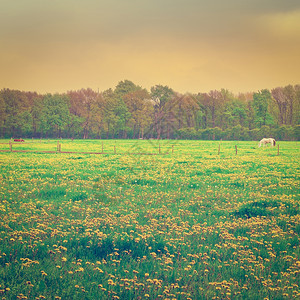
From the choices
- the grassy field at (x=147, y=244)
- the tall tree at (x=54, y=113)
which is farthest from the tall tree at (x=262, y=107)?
the grassy field at (x=147, y=244)

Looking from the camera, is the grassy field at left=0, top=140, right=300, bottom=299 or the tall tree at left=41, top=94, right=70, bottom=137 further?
the tall tree at left=41, top=94, right=70, bottom=137

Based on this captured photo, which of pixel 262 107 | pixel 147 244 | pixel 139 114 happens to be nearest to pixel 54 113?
pixel 139 114

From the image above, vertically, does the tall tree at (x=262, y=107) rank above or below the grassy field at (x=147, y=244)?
above

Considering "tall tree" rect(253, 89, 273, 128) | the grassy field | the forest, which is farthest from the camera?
"tall tree" rect(253, 89, 273, 128)

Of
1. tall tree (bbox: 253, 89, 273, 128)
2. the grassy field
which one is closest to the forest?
tall tree (bbox: 253, 89, 273, 128)

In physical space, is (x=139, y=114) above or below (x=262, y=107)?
below

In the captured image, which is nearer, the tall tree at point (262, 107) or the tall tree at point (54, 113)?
the tall tree at point (54, 113)

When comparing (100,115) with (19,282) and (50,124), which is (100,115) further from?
(19,282)

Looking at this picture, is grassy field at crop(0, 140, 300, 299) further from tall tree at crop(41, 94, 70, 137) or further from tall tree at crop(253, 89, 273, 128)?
tall tree at crop(253, 89, 273, 128)

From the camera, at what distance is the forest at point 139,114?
356ft

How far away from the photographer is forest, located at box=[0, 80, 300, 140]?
108562mm

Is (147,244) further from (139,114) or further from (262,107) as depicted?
(262,107)

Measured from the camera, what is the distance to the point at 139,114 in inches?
4503

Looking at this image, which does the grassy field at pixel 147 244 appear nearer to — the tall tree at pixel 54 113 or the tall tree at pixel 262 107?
the tall tree at pixel 54 113
